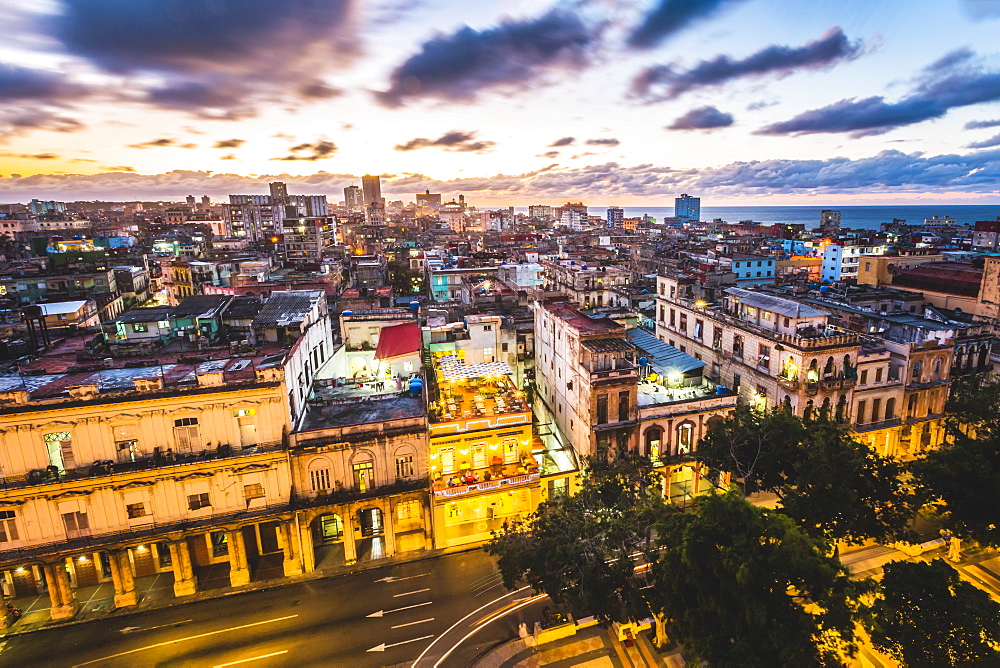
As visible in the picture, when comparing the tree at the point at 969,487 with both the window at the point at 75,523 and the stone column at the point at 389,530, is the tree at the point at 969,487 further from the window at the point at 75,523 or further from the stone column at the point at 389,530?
the window at the point at 75,523

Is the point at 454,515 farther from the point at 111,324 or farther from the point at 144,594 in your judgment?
the point at 111,324

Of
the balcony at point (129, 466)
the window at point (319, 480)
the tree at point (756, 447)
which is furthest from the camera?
the tree at point (756, 447)

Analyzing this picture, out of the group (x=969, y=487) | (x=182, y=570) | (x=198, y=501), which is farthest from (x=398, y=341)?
(x=969, y=487)

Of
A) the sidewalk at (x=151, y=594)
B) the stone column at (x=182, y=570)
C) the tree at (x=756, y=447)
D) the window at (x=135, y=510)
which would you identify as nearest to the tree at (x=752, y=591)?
the tree at (x=756, y=447)

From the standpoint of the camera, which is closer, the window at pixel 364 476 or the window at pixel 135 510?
the window at pixel 135 510

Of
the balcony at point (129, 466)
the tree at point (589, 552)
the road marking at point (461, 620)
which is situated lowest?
the road marking at point (461, 620)

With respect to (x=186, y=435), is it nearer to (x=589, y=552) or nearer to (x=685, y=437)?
(x=589, y=552)
